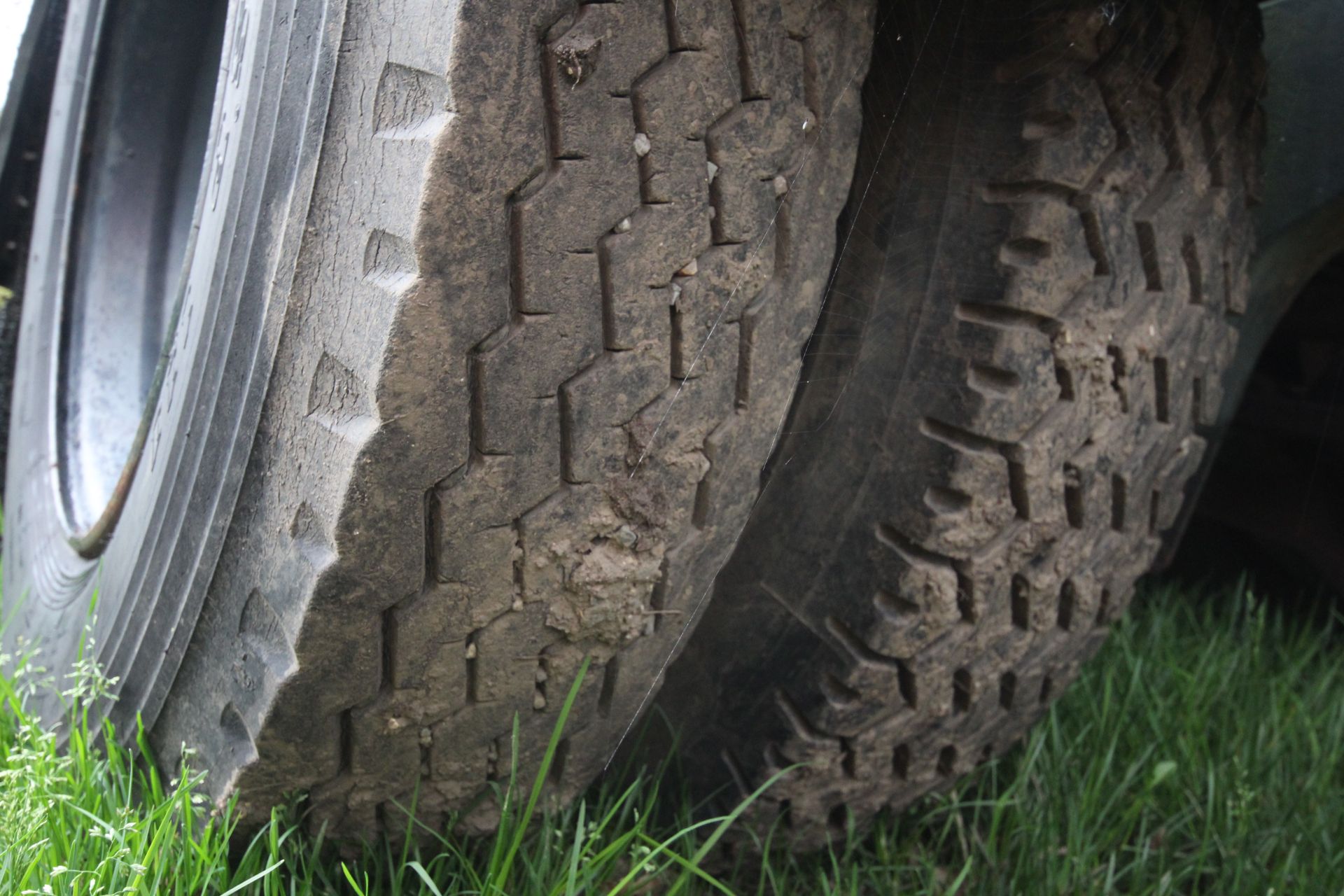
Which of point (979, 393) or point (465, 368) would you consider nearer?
point (465, 368)

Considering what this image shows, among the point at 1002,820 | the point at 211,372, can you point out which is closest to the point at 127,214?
the point at 211,372

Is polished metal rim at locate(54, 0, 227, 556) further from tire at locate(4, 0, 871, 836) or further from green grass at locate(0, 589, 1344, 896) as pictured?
tire at locate(4, 0, 871, 836)

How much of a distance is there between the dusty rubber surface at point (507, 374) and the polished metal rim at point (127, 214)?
0.76 metres

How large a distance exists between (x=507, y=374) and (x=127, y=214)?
116 cm

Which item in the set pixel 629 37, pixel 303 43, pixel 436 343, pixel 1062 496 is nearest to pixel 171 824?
pixel 436 343

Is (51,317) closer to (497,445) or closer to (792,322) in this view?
(497,445)

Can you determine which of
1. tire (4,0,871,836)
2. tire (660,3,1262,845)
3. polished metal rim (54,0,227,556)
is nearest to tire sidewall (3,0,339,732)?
tire (4,0,871,836)

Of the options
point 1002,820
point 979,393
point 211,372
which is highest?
point 979,393

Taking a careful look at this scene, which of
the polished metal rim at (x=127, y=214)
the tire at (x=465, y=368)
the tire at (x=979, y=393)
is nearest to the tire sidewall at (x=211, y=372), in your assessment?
the tire at (x=465, y=368)

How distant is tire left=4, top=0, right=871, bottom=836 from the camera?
2.80 ft

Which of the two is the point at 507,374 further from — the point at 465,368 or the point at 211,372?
the point at 211,372

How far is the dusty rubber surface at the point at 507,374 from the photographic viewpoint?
0.85 metres

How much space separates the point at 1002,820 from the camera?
1.49 m

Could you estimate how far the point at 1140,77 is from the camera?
113 centimetres
